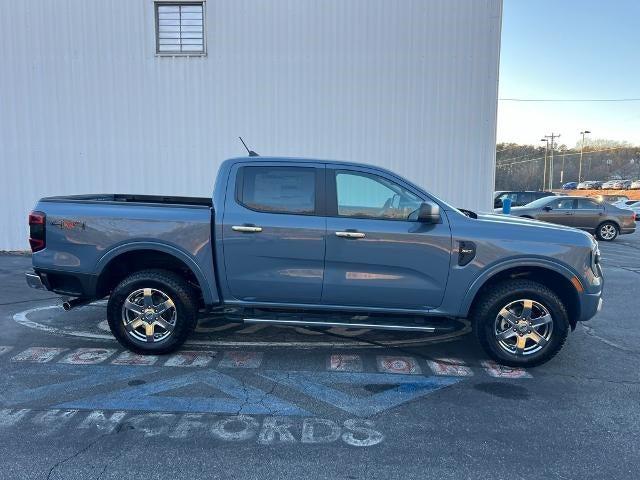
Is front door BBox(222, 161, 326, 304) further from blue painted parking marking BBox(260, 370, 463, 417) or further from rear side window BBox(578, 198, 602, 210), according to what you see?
rear side window BBox(578, 198, 602, 210)

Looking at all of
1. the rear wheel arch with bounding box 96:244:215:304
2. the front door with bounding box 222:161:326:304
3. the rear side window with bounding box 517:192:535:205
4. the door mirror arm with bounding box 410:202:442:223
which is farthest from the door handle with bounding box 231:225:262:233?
the rear side window with bounding box 517:192:535:205

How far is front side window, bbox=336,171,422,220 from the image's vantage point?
4453 millimetres

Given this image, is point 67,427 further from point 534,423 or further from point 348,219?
point 534,423

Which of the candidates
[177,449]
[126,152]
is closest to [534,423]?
[177,449]

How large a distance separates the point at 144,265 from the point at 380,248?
2.47 m

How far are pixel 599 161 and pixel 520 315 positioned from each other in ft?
345

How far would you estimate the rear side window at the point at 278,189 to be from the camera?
14.8 feet

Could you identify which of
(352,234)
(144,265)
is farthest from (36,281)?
(352,234)

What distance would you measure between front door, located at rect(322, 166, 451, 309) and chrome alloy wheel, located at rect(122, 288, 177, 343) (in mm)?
1566

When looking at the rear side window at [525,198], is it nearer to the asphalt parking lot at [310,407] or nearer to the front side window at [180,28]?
the front side window at [180,28]

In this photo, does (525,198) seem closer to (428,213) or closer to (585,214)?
(585,214)

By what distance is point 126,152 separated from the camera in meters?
10.3

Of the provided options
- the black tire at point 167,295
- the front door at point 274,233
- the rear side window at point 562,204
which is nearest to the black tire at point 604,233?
the rear side window at point 562,204

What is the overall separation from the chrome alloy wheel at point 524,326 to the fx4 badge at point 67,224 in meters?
4.13
